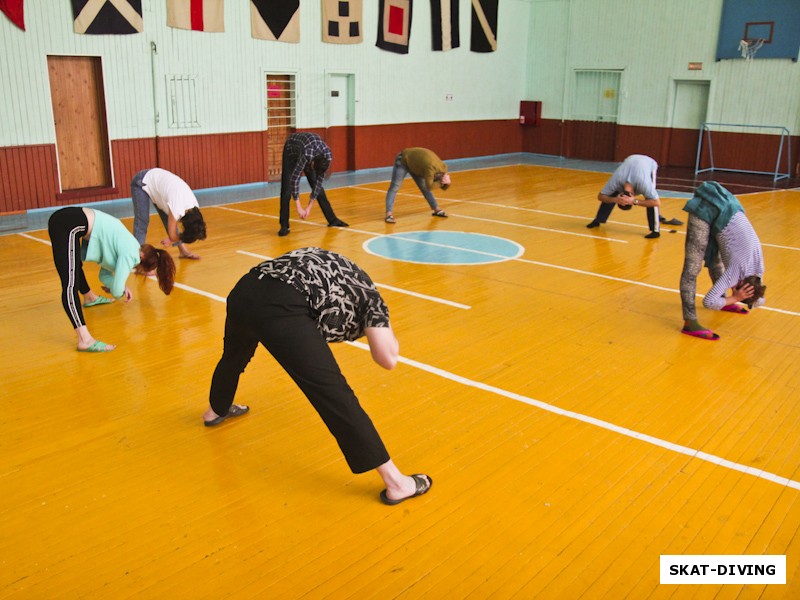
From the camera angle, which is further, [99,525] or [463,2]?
[463,2]

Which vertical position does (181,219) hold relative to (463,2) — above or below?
below

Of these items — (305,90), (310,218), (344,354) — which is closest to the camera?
(344,354)

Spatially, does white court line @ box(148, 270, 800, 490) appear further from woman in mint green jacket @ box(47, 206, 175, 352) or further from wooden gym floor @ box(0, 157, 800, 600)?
woman in mint green jacket @ box(47, 206, 175, 352)

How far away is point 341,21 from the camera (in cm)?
1664

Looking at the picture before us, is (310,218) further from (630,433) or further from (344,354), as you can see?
(630,433)

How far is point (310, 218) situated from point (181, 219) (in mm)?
4553

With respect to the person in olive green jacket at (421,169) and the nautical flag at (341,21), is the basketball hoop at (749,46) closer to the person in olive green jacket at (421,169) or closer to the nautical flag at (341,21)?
the nautical flag at (341,21)

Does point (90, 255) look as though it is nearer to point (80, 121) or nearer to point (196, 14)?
point (80, 121)

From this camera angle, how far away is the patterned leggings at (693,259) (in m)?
6.48

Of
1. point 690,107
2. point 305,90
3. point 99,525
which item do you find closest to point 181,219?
point 99,525

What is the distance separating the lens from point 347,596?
3268 mm

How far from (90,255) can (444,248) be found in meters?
5.02

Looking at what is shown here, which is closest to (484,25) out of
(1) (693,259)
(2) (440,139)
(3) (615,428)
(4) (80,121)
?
(2) (440,139)

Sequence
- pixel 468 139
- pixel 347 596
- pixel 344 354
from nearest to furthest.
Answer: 1. pixel 347 596
2. pixel 344 354
3. pixel 468 139
